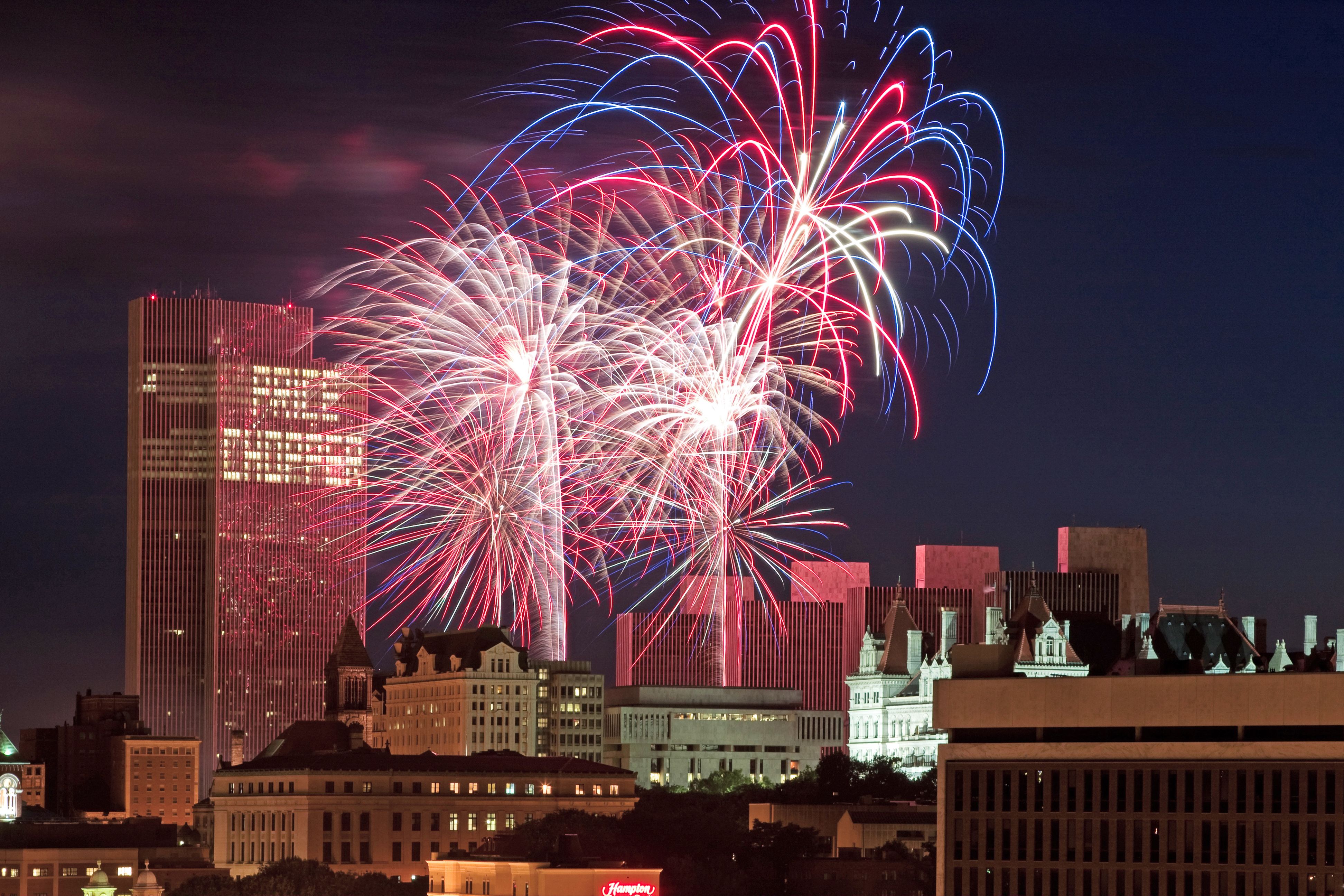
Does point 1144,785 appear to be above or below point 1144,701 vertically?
below

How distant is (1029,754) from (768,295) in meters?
36.4

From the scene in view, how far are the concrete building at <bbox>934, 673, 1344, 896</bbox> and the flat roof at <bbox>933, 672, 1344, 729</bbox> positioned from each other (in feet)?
0.30

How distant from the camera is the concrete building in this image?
160500 millimetres

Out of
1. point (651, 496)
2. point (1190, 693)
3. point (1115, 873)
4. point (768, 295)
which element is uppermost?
point (768, 295)

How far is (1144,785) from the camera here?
165250 mm

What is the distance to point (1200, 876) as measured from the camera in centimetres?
16238

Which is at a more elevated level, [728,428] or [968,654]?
[728,428]

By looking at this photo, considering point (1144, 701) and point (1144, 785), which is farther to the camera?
point (1144, 701)

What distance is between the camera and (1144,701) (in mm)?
166500

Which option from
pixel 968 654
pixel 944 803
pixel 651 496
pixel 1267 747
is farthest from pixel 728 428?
pixel 1267 747

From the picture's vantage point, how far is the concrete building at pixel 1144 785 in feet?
527

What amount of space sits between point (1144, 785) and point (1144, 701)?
17.3ft

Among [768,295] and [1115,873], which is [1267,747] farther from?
[768,295]

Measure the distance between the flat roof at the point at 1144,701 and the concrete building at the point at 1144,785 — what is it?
0.09 metres
